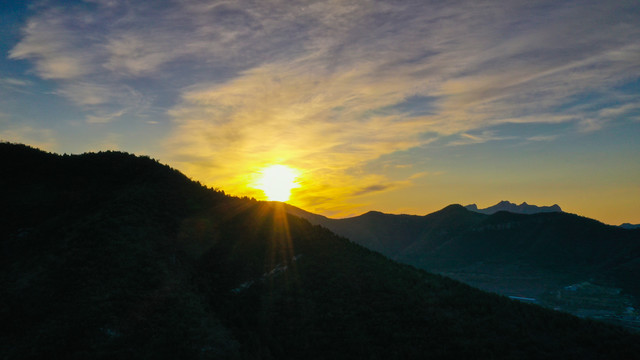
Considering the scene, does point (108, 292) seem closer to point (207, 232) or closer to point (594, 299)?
point (207, 232)

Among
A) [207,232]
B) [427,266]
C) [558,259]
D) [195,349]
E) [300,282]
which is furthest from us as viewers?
[427,266]

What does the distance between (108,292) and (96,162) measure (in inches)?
1292

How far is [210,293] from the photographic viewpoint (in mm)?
33781

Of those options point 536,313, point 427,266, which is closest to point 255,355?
point 536,313

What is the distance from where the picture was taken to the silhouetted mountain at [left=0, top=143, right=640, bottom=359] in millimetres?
25875

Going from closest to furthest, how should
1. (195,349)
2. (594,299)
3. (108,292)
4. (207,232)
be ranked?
(195,349) → (108,292) → (207,232) → (594,299)

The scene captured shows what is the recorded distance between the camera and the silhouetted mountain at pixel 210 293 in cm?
2588

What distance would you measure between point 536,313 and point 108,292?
125ft

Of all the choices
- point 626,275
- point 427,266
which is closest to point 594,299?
point 626,275

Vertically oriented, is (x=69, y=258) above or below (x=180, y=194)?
below

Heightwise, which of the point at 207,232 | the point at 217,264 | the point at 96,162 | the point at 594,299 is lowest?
the point at 594,299

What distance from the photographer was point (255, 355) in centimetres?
2692

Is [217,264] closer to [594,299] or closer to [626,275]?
[594,299]

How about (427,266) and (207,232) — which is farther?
(427,266)
